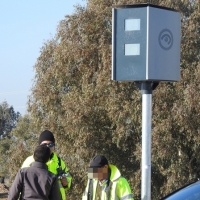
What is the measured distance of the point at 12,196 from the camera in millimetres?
6238

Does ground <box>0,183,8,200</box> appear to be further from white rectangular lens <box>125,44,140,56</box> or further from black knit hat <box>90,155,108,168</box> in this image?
black knit hat <box>90,155,108,168</box>

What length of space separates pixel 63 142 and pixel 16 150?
3576mm

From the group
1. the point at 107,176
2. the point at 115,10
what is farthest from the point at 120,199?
the point at 115,10

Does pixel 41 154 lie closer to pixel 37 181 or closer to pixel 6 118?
pixel 37 181

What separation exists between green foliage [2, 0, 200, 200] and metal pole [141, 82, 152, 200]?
15634mm

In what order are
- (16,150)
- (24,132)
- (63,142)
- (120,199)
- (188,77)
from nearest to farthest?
(120,199), (188,77), (63,142), (16,150), (24,132)

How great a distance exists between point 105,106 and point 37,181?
1842 centimetres

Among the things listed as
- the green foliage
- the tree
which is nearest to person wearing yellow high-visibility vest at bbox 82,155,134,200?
the green foliage

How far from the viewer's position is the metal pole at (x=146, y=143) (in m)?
6.61

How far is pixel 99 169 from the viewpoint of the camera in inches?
233

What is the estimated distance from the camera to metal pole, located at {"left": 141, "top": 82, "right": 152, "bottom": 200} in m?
6.61

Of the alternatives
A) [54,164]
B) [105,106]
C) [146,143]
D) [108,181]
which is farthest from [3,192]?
[108,181]

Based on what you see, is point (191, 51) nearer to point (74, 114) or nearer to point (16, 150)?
point (74, 114)

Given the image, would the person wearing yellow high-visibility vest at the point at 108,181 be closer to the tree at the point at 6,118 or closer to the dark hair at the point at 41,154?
the dark hair at the point at 41,154
